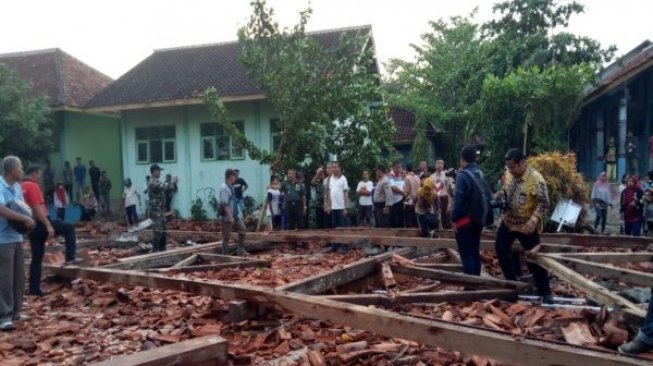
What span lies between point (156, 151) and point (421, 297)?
16.1 meters

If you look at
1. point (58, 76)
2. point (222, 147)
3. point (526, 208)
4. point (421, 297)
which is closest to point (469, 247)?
point (526, 208)

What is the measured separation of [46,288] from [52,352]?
2971 millimetres

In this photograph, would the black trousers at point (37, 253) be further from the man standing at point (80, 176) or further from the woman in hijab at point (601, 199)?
the man standing at point (80, 176)

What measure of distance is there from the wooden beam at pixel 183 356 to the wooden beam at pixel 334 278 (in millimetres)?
1265

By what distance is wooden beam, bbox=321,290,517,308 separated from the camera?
497cm

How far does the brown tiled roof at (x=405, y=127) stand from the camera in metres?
24.5

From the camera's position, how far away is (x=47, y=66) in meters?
21.9

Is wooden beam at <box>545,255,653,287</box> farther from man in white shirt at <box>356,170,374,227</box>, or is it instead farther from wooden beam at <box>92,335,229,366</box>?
man in white shirt at <box>356,170,374,227</box>

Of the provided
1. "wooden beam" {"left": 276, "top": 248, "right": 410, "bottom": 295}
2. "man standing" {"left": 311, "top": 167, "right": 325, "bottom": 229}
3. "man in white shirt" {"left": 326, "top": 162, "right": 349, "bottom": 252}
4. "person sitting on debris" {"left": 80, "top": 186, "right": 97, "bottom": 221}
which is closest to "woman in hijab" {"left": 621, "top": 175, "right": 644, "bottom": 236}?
Result: "man in white shirt" {"left": 326, "top": 162, "right": 349, "bottom": 252}

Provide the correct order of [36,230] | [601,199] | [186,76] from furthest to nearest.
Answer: [186,76] < [601,199] < [36,230]

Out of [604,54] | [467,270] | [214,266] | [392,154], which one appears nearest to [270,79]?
[392,154]

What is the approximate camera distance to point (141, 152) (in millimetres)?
19531

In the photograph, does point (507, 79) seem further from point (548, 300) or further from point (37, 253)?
point (37, 253)

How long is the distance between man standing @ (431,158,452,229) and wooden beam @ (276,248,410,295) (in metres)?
4.64
